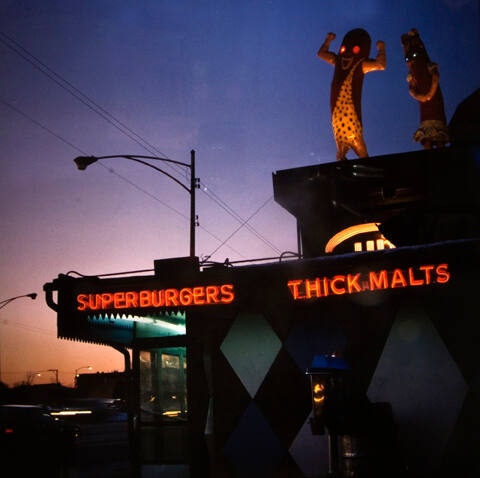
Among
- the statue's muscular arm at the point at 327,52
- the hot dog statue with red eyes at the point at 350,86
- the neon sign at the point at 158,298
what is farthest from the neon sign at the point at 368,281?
the statue's muscular arm at the point at 327,52

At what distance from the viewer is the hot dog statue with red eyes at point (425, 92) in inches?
561

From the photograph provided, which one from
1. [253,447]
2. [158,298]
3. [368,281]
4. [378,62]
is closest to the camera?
[368,281]

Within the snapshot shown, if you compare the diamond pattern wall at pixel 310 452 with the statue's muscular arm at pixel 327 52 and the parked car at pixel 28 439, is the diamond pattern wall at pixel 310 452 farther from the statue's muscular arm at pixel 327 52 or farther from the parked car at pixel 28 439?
the statue's muscular arm at pixel 327 52

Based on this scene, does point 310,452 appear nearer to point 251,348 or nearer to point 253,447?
point 253,447

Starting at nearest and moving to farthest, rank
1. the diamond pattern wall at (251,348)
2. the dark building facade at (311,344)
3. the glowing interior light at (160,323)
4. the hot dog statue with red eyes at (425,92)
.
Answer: the dark building facade at (311,344)
the diamond pattern wall at (251,348)
the glowing interior light at (160,323)
the hot dog statue with red eyes at (425,92)

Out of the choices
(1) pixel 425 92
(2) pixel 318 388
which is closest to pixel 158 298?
(2) pixel 318 388

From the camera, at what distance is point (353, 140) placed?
1473 centimetres

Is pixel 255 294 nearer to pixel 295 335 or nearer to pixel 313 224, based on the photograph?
pixel 295 335

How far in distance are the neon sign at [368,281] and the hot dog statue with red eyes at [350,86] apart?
6.11 m

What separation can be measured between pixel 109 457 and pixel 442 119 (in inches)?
593

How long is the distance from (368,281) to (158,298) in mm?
4129

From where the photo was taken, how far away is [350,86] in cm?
1519

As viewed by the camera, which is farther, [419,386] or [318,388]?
[419,386]

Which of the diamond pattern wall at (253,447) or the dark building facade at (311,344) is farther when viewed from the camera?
the diamond pattern wall at (253,447)
